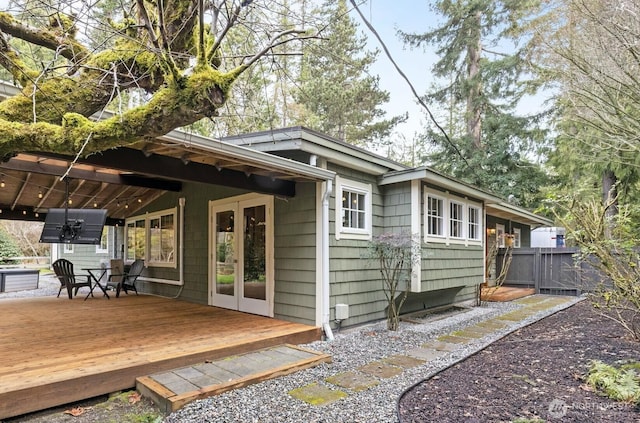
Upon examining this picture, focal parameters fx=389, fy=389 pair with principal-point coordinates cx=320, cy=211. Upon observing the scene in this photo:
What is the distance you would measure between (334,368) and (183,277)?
14.6ft

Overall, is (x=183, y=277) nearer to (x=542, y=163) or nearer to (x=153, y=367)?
(x=153, y=367)

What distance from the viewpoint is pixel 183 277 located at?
7.43m

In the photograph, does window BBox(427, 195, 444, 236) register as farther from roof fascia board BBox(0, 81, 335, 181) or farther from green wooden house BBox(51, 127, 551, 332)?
roof fascia board BBox(0, 81, 335, 181)

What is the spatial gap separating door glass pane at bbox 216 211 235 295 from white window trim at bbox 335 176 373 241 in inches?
76.1

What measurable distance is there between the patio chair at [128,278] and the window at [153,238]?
1.21 feet

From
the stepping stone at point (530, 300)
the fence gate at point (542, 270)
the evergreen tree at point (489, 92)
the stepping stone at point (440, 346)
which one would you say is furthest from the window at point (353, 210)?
the evergreen tree at point (489, 92)

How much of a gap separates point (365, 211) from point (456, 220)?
7.55 ft

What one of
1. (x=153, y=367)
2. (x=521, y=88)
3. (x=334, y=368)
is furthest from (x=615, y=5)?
(x=521, y=88)

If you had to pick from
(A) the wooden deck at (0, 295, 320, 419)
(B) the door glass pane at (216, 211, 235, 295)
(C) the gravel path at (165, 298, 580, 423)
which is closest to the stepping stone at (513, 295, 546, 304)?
(C) the gravel path at (165, 298, 580, 423)

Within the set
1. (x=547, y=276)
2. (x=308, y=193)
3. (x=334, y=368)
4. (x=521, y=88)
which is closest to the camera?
(x=334, y=368)

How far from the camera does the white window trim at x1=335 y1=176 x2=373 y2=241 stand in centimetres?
539

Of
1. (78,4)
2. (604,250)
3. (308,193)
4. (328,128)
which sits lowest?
(604,250)

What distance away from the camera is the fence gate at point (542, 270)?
→ 1005 cm

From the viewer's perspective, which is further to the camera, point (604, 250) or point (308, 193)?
point (308, 193)
